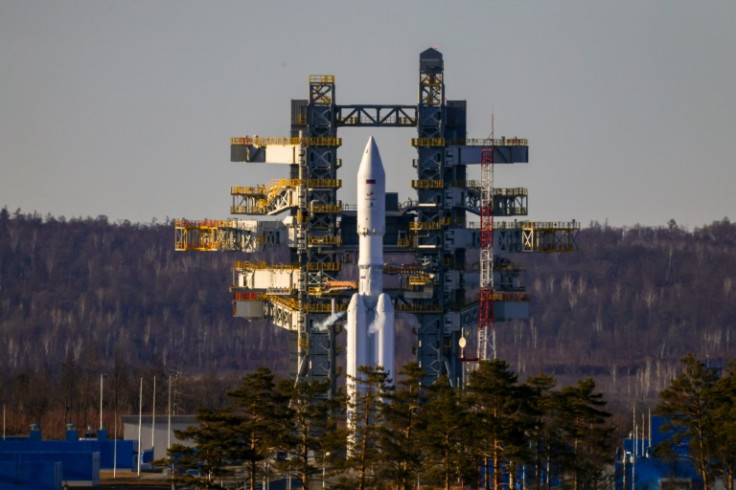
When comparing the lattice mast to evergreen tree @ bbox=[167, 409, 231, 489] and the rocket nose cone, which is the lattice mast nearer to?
the rocket nose cone

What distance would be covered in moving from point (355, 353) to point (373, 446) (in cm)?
2755

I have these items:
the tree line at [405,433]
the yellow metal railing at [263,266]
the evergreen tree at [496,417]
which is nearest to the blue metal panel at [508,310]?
the yellow metal railing at [263,266]

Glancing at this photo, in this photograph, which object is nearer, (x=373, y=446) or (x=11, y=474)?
(x=373, y=446)

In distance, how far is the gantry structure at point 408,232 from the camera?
12900 cm

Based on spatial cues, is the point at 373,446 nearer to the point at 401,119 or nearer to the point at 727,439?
the point at 727,439

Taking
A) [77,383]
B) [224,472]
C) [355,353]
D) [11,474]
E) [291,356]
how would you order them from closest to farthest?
[224,472] < [11,474] < [355,353] < [291,356] < [77,383]

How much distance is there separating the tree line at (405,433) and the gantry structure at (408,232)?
1122 inches

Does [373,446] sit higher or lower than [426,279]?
lower

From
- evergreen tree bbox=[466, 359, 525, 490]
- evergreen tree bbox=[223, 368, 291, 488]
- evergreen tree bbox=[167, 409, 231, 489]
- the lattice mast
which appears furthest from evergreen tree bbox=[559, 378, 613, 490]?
the lattice mast

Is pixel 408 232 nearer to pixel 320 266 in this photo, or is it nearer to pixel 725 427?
pixel 320 266

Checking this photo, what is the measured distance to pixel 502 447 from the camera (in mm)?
96812

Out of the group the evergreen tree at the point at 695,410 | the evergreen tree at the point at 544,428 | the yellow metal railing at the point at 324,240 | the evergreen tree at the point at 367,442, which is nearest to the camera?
the evergreen tree at the point at 367,442

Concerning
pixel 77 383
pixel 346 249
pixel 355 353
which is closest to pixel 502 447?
pixel 355 353

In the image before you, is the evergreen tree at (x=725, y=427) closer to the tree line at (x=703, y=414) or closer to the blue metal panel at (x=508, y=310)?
the tree line at (x=703, y=414)
